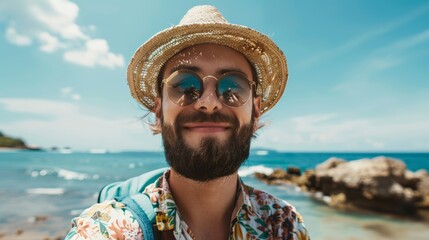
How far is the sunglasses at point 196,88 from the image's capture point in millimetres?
2035

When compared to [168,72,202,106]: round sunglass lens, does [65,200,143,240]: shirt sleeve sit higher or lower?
lower

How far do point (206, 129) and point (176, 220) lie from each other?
0.61 meters

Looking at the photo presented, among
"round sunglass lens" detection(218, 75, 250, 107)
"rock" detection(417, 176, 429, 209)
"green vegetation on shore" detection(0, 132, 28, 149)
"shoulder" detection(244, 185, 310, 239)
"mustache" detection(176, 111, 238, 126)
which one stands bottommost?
"rock" detection(417, 176, 429, 209)

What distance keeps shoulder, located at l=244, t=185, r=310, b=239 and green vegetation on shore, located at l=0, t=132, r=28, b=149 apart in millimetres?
154599

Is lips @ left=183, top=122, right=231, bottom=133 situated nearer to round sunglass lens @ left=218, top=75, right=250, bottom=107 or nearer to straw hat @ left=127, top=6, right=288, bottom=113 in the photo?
round sunglass lens @ left=218, top=75, right=250, bottom=107

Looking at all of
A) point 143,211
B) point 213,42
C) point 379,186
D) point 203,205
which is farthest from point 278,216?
point 379,186

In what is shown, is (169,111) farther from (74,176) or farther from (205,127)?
(74,176)

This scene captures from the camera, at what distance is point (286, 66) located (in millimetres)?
2582

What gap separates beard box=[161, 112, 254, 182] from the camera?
1879mm

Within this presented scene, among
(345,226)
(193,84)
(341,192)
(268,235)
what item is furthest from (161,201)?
(341,192)

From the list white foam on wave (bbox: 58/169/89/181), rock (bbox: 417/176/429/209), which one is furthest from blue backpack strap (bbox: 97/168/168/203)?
white foam on wave (bbox: 58/169/89/181)

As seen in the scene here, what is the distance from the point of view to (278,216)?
6.15 ft

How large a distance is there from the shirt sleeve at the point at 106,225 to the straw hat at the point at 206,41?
1.29m

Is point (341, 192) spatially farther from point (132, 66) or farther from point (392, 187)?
point (132, 66)
